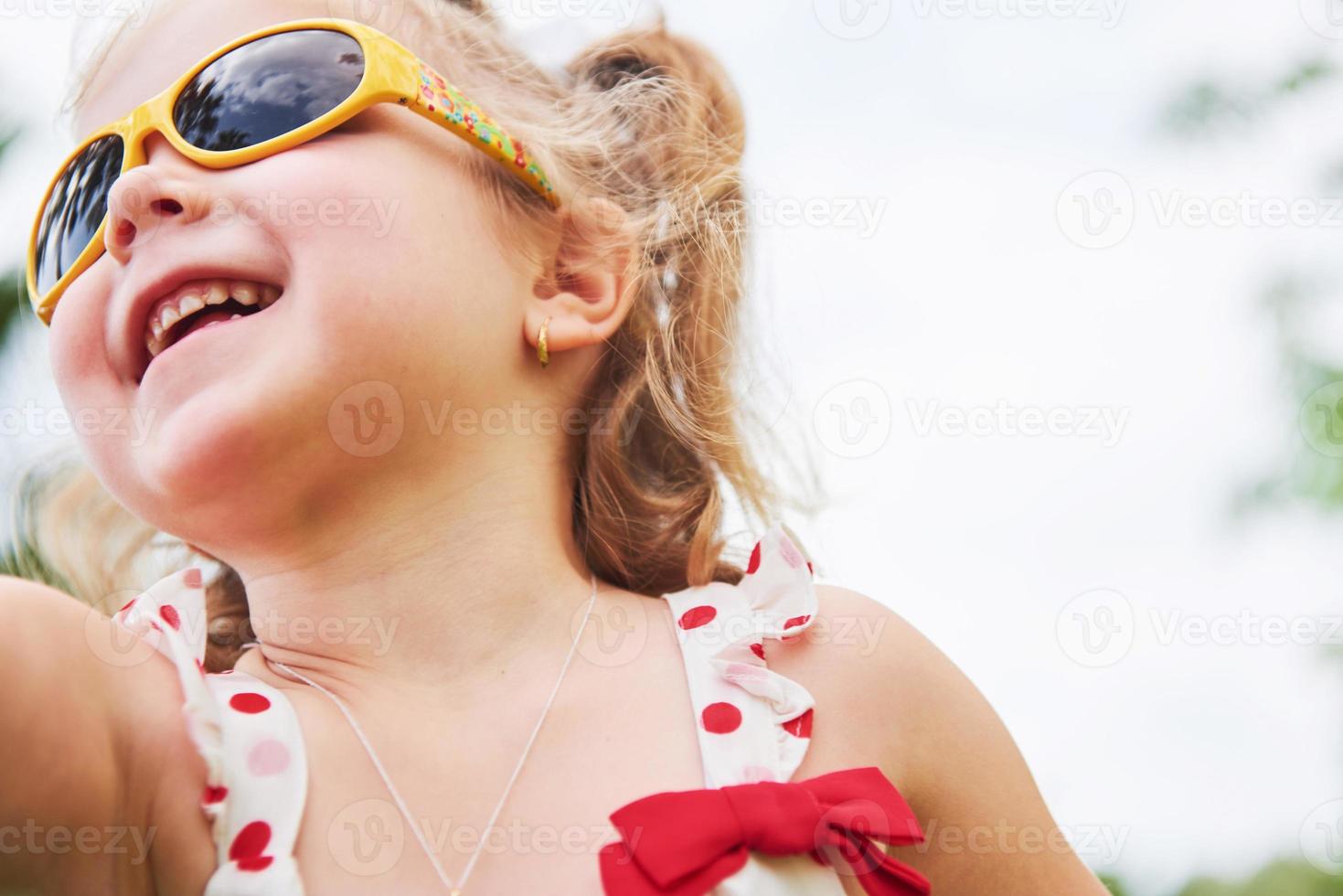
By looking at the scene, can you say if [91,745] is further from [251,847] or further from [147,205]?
[147,205]

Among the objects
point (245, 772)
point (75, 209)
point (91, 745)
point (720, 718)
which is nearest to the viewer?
point (91, 745)

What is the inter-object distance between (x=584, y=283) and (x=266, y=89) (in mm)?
522

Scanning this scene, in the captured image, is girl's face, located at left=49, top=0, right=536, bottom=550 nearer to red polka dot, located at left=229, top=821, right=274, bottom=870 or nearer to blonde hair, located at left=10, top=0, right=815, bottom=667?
blonde hair, located at left=10, top=0, right=815, bottom=667

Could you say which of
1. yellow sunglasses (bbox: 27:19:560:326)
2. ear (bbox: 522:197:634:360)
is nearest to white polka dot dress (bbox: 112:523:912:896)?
ear (bbox: 522:197:634:360)

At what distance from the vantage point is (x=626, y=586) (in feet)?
5.69

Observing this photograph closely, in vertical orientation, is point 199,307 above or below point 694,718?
above

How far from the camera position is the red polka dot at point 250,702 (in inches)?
49.9

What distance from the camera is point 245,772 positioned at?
1197mm

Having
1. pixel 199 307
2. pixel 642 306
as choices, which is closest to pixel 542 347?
pixel 642 306

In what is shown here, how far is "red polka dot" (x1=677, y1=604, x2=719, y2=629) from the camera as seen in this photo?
1505 millimetres

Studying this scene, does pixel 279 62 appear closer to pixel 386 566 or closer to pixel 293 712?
pixel 386 566

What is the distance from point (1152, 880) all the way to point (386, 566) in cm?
239

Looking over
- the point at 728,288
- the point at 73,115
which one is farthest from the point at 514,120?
the point at 73,115

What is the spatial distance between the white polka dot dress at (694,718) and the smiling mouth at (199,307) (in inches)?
11.5
